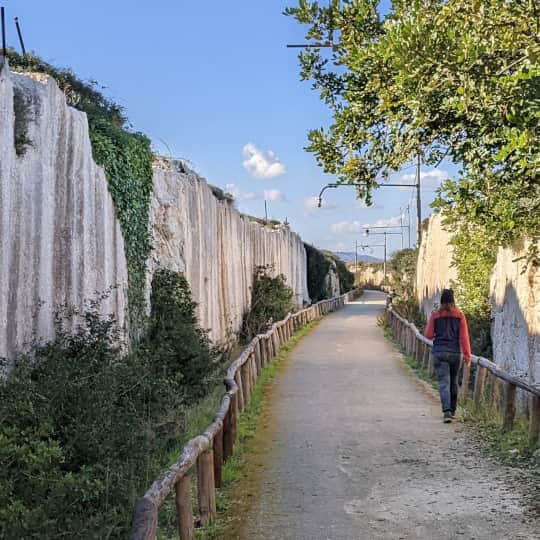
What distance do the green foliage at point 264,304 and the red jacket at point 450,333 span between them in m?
12.6

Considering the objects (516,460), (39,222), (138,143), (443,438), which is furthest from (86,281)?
(516,460)

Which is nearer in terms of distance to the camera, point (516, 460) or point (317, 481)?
point (317, 481)

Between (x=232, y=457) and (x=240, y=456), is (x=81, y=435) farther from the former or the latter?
(x=240, y=456)

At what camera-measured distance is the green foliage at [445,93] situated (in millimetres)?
6070

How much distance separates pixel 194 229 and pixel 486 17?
10248 millimetres

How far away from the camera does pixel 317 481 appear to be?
7047 mm

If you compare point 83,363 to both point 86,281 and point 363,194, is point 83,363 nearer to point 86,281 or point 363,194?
point 86,281

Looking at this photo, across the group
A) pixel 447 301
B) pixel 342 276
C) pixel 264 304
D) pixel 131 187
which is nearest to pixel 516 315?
pixel 447 301

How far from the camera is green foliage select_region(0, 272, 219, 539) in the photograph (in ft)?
18.2

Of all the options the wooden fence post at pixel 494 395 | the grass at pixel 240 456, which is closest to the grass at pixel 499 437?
the wooden fence post at pixel 494 395

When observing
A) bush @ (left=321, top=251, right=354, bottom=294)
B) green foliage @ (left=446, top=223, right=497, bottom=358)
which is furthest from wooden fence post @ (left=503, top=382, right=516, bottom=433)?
bush @ (left=321, top=251, right=354, bottom=294)

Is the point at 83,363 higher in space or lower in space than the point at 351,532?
higher

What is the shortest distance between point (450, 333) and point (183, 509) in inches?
233

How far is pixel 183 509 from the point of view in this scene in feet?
17.2
